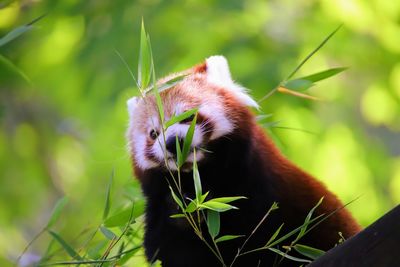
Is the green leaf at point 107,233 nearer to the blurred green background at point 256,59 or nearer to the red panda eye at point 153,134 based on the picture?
the red panda eye at point 153,134

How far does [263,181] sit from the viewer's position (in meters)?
2.67

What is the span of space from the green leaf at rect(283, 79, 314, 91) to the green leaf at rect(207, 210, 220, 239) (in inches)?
20.6

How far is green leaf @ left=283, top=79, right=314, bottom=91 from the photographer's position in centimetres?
263

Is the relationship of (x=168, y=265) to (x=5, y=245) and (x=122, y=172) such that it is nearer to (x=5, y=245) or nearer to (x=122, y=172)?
(x=122, y=172)

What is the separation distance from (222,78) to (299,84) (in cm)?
31

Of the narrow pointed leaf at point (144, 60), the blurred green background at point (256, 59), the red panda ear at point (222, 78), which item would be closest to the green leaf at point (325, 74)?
the red panda ear at point (222, 78)

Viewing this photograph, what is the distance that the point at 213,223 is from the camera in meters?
2.33

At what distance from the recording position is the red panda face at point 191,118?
2.50 metres

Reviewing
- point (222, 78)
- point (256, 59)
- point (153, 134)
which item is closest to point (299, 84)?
point (222, 78)

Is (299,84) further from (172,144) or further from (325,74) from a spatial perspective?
(172,144)

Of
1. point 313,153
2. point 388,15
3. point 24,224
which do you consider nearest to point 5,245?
point 24,224

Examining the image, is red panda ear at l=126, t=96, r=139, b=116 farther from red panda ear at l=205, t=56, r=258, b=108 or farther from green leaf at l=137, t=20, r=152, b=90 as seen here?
green leaf at l=137, t=20, r=152, b=90

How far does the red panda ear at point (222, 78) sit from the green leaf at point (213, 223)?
51 cm

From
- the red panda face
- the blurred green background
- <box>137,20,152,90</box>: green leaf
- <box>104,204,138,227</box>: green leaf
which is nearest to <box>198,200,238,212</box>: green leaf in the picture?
the red panda face
